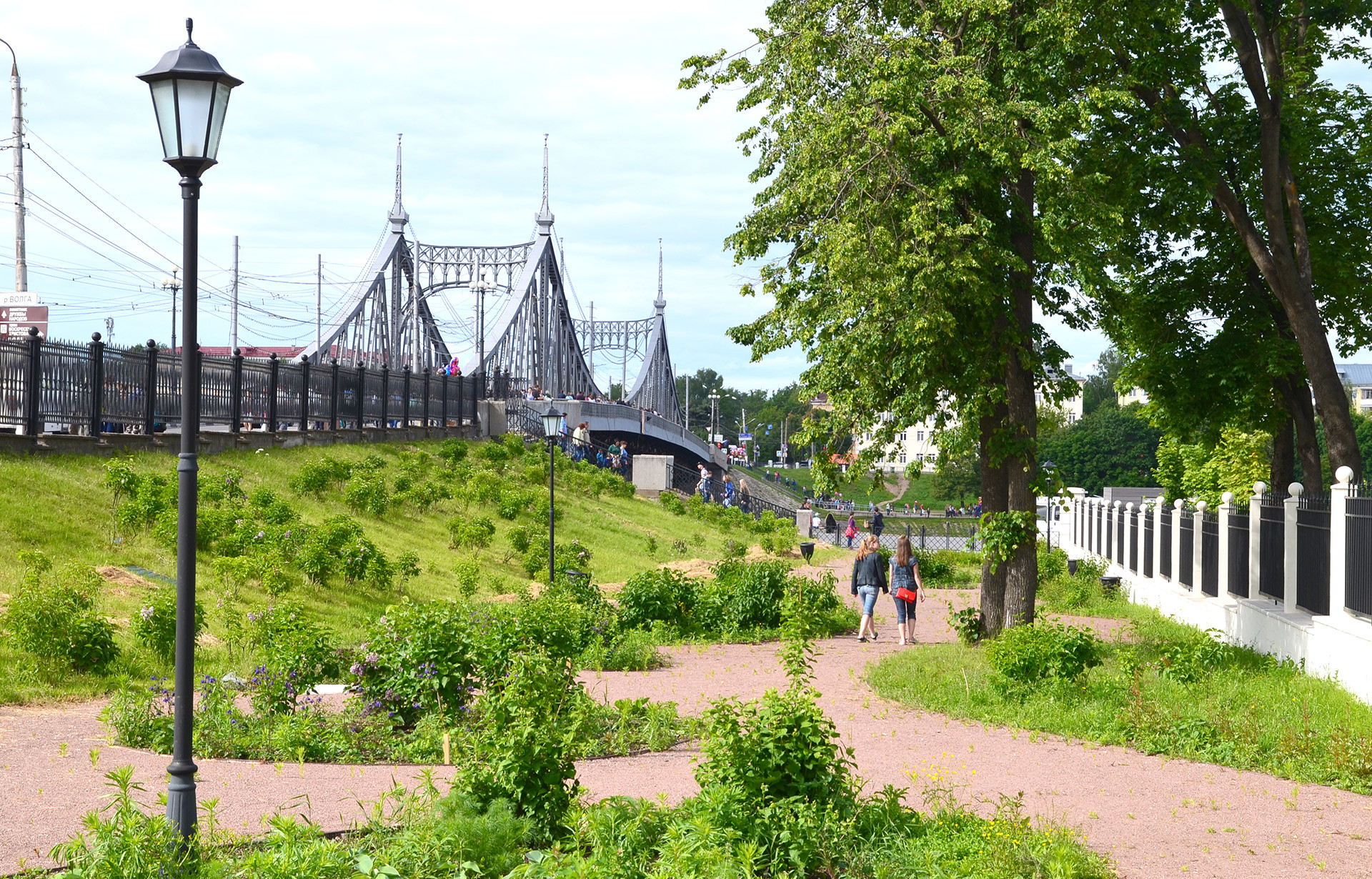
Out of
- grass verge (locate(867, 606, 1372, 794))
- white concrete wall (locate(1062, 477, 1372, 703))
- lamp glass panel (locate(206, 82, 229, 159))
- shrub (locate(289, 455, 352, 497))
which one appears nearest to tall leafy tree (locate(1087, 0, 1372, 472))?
white concrete wall (locate(1062, 477, 1372, 703))

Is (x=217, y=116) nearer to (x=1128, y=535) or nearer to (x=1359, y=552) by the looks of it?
(x=1359, y=552)

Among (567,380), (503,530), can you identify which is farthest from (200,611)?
(567,380)

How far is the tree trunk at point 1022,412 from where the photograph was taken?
43.5 feet

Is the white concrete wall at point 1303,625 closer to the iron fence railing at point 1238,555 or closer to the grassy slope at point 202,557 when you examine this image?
the iron fence railing at point 1238,555

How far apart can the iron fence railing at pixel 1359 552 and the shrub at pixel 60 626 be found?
11292 mm

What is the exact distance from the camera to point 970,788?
24.5 feet

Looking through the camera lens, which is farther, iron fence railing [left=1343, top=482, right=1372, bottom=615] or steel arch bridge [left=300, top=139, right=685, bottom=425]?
steel arch bridge [left=300, top=139, right=685, bottom=425]

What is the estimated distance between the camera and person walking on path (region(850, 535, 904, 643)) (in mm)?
15883

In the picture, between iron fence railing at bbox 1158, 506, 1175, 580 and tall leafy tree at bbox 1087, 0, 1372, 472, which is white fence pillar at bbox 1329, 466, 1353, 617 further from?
iron fence railing at bbox 1158, 506, 1175, 580

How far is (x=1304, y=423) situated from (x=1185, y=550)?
8.61 feet

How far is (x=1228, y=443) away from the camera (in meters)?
39.8

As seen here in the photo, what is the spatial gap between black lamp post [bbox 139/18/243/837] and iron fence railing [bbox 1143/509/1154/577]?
63.7 feet

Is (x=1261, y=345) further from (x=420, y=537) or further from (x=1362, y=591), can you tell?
(x=420, y=537)

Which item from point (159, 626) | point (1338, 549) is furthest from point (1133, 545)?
point (159, 626)
